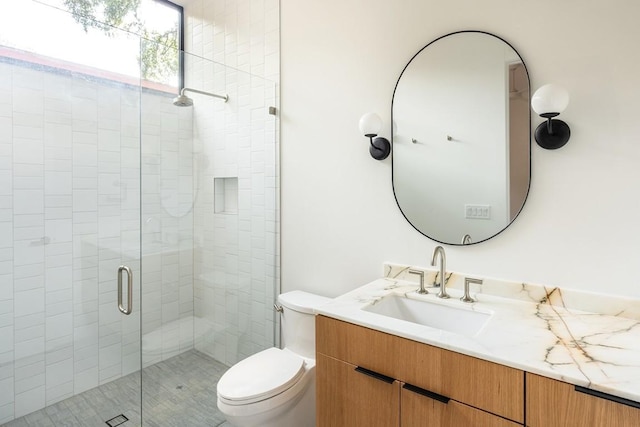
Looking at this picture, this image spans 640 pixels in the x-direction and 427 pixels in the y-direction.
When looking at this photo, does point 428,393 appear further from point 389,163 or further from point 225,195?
point 225,195

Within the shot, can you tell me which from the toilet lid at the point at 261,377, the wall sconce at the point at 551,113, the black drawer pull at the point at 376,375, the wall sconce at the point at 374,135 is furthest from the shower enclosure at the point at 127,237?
the wall sconce at the point at 551,113

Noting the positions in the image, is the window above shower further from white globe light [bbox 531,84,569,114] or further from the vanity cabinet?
white globe light [bbox 531,84,569,114]

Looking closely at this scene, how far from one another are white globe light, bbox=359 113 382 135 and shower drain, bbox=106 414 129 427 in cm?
218

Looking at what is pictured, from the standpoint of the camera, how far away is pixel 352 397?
124 centimetres

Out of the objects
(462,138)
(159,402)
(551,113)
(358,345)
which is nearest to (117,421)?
(159,402)

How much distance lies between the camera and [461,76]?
1.55m

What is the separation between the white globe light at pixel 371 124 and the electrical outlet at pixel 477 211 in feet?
1.87

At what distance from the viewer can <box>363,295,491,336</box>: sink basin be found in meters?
1.35

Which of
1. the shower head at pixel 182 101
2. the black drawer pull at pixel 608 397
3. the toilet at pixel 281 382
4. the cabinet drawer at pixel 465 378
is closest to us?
the black drawer pull at pixel 608 397

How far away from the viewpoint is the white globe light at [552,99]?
1.24 meters

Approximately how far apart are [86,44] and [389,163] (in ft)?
Result: 6.71

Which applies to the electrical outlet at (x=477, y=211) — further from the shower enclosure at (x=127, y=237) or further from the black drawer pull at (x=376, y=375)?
the shower enclosure at (x=127, y=237)

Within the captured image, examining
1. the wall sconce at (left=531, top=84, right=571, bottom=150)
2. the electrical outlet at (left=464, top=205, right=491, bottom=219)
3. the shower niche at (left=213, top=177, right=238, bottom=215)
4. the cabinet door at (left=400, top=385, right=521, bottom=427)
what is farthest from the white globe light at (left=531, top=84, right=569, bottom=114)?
the shower niche at (left=213, top=177, right=238, bottom=215)

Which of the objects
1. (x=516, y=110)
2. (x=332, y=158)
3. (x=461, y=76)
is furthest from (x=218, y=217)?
(x=516, y=110)
